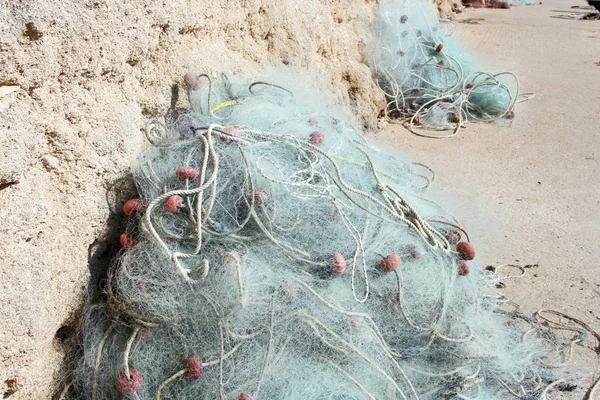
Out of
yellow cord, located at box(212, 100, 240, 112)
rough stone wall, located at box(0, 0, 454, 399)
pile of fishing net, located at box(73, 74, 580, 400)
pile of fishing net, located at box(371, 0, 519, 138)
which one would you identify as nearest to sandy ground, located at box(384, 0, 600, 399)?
pile of fishing net, located at box(371, 0, 519, 138)

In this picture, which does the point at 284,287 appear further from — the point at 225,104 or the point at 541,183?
the point at 541,183

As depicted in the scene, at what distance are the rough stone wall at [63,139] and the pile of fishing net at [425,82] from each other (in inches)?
124

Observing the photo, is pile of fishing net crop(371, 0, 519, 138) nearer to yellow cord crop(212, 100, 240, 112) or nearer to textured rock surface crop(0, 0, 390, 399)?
yellow cord crop(212, 100, 240, 112)

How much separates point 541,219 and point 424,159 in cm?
119

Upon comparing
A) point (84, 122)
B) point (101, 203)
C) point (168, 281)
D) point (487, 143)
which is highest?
point (84, 122)

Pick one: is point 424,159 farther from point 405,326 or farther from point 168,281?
point 168,281

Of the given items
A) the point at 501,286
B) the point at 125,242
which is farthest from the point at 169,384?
the point at 501,286

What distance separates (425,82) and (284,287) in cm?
415

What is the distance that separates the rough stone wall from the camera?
1.89 m

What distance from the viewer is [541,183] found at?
4.36 m

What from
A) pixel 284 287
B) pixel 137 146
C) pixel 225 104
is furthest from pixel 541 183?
pixel 137 146

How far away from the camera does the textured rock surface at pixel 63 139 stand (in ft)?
6.20

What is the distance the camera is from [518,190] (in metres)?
4.25

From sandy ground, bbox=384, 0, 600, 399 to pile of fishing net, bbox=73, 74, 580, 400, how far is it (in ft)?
1.43
